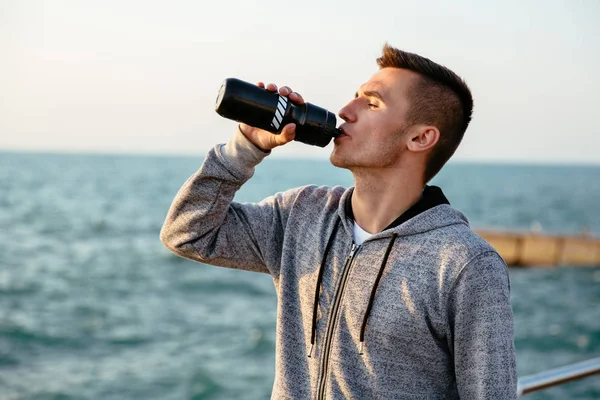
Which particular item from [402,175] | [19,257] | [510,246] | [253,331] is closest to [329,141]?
[402,175]

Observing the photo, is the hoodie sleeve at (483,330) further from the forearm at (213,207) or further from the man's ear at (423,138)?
the forearm at (213,207)

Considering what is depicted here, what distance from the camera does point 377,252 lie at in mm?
2012

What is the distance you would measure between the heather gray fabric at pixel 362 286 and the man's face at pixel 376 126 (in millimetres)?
176

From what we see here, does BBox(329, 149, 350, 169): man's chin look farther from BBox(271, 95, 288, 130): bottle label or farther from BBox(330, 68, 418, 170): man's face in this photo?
BBox(271, 95, 288, 130): bottle label

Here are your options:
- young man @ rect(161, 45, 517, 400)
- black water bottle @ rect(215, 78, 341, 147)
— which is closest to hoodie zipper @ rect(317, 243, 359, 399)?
young man @ rect(161, 45, 517, 400)

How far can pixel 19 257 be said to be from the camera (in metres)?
25.9

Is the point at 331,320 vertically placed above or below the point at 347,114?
below

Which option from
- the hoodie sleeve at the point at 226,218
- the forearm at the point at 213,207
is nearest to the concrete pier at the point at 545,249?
the hoodie sleeve at the point at 226,218

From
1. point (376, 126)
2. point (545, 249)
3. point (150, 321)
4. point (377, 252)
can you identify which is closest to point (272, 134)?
point (376, 126)

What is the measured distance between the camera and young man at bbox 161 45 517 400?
1853 mm

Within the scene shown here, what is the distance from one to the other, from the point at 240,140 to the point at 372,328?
A: 0.74m

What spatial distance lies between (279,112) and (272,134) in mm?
102

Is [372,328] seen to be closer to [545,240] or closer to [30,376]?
[30,376]

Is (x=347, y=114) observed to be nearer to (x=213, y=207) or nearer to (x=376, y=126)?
(x=376, y=126)
